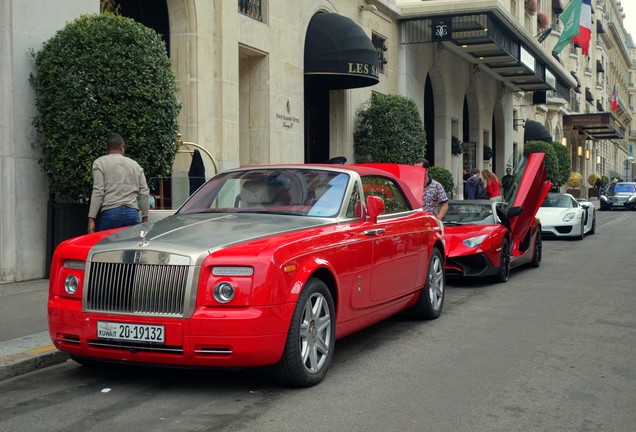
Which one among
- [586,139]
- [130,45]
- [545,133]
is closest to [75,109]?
[130,45]

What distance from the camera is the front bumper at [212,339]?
5211mm

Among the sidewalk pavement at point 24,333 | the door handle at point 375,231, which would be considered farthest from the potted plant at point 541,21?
the door handle at point 375,231

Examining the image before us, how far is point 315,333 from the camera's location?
5.82 meters

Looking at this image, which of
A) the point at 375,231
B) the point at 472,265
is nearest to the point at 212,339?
the point at 375,231

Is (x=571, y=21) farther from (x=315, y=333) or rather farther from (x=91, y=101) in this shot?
(x=315, y=333)

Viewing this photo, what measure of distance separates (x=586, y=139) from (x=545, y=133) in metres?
27.1

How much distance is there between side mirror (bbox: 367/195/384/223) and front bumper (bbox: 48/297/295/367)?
1728 millimetres

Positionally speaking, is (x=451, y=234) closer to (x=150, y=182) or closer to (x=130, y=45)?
(x=150, y=182)

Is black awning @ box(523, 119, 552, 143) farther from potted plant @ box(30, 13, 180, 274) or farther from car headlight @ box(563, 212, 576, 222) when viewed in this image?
potted plant @ box(30, 13, 180, 274)

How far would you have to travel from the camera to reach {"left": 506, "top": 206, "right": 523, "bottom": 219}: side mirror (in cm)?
1235

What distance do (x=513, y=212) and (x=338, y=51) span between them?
810cm

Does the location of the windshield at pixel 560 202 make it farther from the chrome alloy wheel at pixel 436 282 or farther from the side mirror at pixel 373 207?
the side mirror at pixel 373 207

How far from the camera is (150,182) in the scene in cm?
1162

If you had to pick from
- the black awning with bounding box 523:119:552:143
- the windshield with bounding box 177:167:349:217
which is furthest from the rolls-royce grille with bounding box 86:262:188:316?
the black awning with bounding box 523:119:552:143
